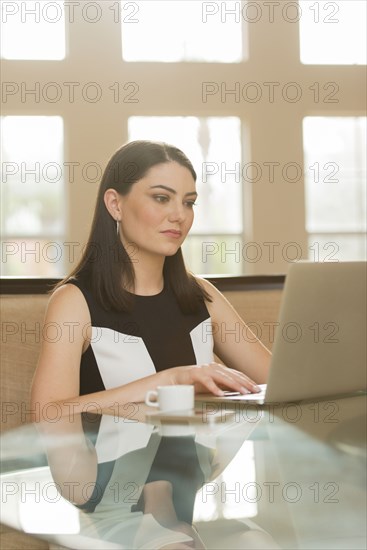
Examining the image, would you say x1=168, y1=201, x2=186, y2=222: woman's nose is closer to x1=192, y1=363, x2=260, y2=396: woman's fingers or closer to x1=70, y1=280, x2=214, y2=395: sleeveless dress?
x1=70, y1=280, x2=214, y2=395: sleeveless dress

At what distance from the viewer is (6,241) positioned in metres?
7.07

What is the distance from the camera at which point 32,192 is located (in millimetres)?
7145

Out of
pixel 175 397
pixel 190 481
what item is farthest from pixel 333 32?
pixel 190 481

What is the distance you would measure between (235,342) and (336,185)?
18.4ft

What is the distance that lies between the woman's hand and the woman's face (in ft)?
1.65

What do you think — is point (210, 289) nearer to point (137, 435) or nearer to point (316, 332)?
point (316, 332)

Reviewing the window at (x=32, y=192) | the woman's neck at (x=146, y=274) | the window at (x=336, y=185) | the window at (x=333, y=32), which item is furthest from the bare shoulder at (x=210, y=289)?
the window at (x=333, y=32)

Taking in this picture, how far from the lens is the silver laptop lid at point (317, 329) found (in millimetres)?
1461

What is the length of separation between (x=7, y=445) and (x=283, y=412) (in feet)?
1.66

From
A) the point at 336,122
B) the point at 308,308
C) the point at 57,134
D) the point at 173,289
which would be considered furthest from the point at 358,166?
the point at 308,308

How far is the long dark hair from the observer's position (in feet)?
6.75

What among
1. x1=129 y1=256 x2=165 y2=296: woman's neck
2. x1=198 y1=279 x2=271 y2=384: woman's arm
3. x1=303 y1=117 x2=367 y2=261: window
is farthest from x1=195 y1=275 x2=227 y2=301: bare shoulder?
x1=303 y1=117 x2=367 y2=261: window

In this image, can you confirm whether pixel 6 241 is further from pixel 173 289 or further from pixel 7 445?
pixel 7 445

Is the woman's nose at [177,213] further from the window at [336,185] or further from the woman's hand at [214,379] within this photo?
the window at [336,185]
